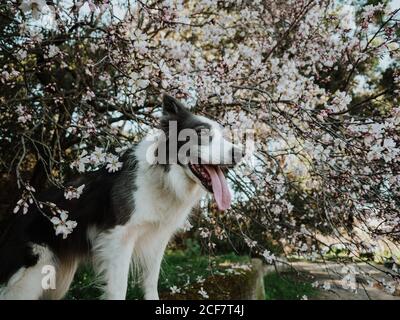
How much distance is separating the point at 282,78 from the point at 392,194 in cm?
299

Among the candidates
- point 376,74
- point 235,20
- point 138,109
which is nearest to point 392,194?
point 138,109

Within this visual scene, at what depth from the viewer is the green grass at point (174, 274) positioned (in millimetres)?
5191

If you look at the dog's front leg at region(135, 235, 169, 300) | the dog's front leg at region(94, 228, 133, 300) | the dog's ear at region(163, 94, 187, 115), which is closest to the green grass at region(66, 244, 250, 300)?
the dog's front leg at region(94, 228, 133, 300)

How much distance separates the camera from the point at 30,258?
380 cm

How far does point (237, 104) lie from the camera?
15.8ft

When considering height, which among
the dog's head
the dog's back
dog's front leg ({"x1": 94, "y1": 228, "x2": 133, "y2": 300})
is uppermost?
the dog's head

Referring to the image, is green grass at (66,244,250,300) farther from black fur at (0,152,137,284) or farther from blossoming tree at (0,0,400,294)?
blossoming tree at (0,0,400,294)

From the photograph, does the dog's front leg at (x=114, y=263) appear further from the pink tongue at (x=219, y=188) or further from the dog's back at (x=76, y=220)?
the pink tongue at (x=219, y=188)

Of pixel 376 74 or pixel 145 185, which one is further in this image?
pixel 376 74

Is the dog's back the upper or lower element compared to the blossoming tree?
lower

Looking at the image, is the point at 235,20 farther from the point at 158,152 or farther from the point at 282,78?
the point at 158,152

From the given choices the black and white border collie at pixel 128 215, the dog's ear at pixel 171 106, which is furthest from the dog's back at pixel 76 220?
the dog's ear at pixel 171 106

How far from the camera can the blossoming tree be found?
3598mm
